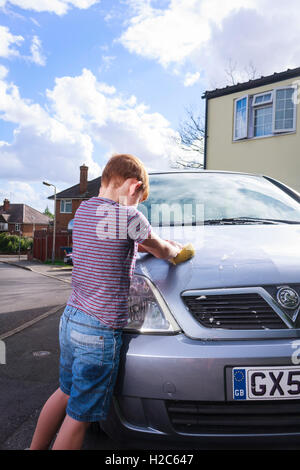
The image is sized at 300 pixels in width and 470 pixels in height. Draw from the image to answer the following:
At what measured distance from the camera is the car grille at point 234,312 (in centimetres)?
164

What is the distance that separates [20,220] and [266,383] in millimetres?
74323

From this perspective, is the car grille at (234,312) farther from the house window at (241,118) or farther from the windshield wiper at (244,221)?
the house window at (241,118)

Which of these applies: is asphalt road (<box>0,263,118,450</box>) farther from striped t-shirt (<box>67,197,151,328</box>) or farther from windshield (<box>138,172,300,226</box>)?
windshield (<box>138,172,300,226</box>)

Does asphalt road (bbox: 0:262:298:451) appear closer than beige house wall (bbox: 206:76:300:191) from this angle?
Yes

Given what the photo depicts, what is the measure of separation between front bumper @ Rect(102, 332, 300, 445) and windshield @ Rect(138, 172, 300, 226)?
1075 millimetres

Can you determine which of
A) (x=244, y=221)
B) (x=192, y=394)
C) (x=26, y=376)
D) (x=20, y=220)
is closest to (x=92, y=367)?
(x=192, y=394)

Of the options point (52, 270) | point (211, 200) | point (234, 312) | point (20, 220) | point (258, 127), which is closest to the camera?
point (234, 312)

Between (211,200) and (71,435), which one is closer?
(71,435)

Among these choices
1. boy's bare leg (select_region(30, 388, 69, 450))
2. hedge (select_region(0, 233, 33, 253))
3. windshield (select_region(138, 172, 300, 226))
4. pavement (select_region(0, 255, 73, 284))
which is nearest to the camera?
boy's bare leg (select_region(30, 388, 69, 450))

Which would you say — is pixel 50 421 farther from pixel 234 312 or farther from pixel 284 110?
pixel 284 110

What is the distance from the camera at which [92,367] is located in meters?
1.56

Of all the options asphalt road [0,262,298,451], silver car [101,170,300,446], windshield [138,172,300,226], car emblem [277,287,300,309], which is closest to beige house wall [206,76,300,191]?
asphalt road [0,262,298,451]

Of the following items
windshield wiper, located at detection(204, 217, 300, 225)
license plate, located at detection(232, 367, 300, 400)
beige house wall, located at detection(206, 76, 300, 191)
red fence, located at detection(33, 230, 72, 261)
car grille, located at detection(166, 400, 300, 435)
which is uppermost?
beige house wall, located at detection(206, 76, 300, 191)

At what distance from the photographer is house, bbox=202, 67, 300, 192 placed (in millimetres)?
12594
